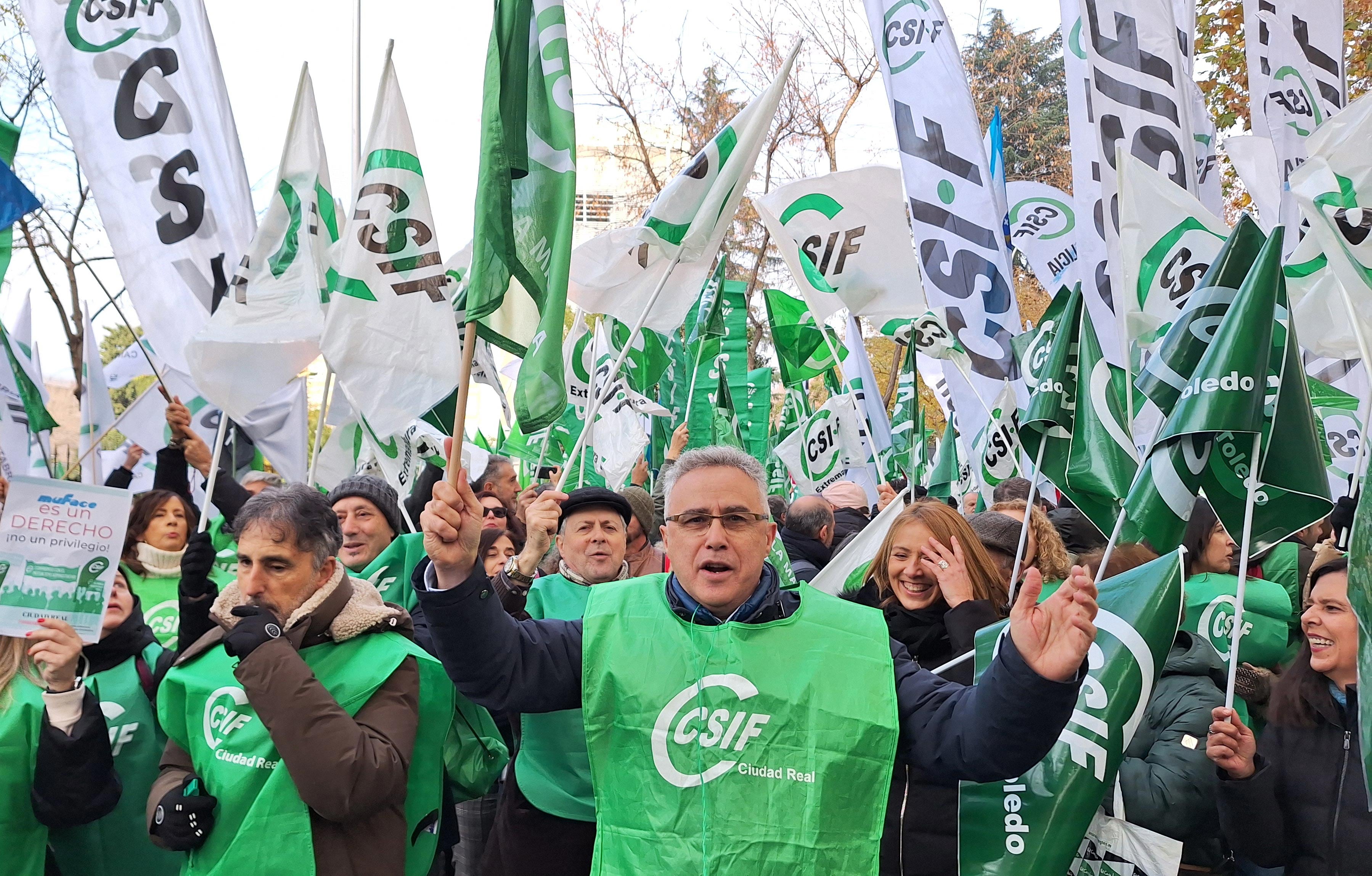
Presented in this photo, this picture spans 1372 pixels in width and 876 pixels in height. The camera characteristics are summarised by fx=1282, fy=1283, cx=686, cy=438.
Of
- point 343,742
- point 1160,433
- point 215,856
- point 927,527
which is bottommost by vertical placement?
point 215,856

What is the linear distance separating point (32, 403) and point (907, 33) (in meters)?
5.62

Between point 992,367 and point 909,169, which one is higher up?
point 909,169

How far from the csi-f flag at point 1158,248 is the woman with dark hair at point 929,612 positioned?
1.39 meters

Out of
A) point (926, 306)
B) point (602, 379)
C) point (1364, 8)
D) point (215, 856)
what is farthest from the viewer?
point (1364, 8)

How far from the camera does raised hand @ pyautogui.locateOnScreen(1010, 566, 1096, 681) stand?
259cm

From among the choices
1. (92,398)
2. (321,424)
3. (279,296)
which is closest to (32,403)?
(92,398)

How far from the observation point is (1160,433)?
3627 mm

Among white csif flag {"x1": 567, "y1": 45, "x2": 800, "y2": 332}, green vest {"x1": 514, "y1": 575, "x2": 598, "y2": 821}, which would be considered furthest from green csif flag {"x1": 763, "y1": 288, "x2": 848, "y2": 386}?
green vest {"x1": 514, "y1": 575, "x2": 598, "y2": 821}

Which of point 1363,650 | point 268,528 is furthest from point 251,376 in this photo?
point 1363,650

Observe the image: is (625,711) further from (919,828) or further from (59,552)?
(59,552)

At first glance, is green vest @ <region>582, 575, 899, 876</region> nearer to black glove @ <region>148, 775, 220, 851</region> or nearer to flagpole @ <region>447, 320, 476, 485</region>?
flagpole @ <region>447, 320, 476, 485</region>

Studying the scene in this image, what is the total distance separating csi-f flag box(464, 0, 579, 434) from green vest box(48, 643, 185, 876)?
140 cm

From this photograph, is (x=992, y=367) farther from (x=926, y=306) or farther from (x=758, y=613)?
(x=758, y=613)

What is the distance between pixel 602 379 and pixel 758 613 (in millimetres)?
7276
